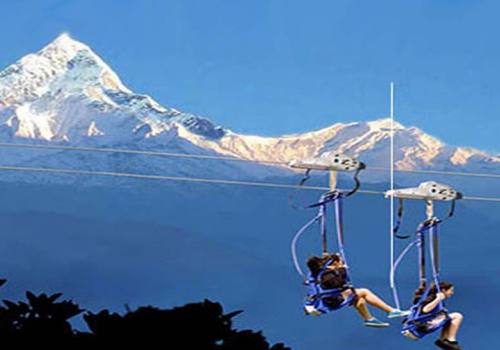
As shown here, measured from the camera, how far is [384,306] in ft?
29.8

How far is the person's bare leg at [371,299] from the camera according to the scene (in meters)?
9.06

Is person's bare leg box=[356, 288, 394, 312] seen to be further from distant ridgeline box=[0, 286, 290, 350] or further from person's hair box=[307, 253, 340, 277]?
distant ridgeline box=[0, 286, 290, 350]

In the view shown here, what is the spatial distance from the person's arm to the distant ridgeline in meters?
6.38

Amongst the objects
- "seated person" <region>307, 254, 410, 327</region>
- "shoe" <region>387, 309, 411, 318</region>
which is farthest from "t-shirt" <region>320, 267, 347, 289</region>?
"shoe" <region>387, 309, 411, 318</region>

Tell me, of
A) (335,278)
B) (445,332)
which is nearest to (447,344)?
(445,332)

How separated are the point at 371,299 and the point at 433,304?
1.41ft

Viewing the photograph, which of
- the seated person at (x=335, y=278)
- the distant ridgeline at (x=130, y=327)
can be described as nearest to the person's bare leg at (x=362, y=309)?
the seated person at (x=335, y=278)

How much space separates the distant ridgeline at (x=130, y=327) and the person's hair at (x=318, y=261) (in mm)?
6129

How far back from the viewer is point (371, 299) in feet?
30.0

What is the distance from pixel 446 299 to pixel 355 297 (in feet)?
2.10

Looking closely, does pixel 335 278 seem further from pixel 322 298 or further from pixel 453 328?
pixel 453 328

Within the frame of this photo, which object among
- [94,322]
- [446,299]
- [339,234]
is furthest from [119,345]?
[446,299]

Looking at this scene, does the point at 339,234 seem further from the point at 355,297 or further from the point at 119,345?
the point at 119,345

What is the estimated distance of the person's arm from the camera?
8977mm
